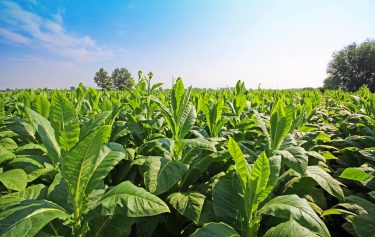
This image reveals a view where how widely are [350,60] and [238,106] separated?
70443 millimetres

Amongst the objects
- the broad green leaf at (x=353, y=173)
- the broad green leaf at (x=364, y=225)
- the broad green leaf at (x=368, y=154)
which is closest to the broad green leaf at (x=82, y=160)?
the broad green leaf at (x=364, y=225)

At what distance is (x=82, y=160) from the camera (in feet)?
3.99

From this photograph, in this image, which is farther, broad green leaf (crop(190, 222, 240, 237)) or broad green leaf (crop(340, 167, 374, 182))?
broad green leaf (crop(340, 167, 374, 182))

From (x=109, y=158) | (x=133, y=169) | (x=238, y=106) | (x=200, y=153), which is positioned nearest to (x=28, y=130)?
(x=133, y=169)

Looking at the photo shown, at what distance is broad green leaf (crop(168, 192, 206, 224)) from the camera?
5.32 feet

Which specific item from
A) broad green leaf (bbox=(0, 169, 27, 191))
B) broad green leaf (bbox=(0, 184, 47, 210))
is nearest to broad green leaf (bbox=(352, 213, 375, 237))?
broad green leaf (bbox=(0, 184, 47, 210))

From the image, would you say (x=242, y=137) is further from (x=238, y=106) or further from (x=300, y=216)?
(x=300, y=216)

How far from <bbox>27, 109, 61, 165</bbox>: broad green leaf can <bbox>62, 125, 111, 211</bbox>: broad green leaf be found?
197 millimetres

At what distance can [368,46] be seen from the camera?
61.1 m

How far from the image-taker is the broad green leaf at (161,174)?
158 centimetres

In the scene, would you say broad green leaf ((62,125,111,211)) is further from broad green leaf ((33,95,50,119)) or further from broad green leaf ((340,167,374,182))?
broad green leaf ((340,167,374,182))

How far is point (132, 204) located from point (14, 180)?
2.77 ft

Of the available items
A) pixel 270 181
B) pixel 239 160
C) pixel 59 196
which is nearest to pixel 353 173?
pixel 270 181

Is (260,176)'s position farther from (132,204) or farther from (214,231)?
(132,204)
